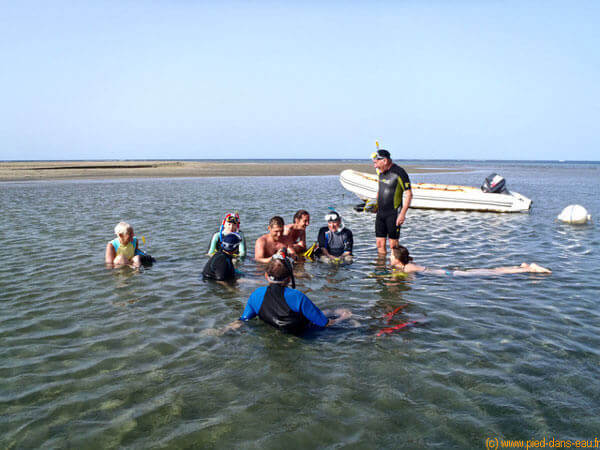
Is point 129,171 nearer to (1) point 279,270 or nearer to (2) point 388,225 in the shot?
(2) point 388,225

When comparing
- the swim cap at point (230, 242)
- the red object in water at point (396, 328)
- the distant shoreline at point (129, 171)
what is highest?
the distant shoreline at point (129, 171)

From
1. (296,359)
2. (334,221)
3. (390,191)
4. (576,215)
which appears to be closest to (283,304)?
(296,359)

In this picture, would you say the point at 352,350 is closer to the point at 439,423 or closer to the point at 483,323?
the point at 439,423

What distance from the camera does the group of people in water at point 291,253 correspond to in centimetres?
515

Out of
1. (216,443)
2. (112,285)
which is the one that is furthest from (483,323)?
(112,285)

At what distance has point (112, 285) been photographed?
23.9 feet

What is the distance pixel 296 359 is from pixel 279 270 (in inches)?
42.1

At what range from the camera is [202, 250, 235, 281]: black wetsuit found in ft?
24.2

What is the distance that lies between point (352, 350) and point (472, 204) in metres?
15.3

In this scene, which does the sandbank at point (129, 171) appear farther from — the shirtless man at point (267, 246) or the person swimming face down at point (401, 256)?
the person swimming face down at point (401, 256)

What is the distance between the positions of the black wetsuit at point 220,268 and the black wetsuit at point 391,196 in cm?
373

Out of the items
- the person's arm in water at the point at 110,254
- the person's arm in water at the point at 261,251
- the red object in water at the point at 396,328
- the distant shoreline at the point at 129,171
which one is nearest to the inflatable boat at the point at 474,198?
the person's arm in water at the point at 261,251

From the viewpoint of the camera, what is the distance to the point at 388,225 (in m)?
9.14

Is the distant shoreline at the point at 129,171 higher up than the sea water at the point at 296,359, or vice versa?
the distant shoreline at the point at 129,171
